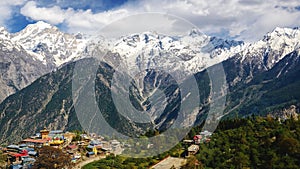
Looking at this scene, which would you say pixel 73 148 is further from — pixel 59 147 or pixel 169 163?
pixel 169 163

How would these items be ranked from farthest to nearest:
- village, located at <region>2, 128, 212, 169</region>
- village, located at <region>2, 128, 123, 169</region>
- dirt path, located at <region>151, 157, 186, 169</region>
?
village, located at <region>2, 128, 123, 169</region> → village, located at <region>2, 128, 212, 169</region> → dirt path, located at <region>151, 157, 186, 169</region>

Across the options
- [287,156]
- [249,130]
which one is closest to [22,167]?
[249,130]

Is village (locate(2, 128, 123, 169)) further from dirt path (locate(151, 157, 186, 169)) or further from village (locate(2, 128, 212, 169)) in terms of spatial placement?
dirt path (locate(151, 157, 186, 169))

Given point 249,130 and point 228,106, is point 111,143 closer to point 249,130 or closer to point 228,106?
point 249,130

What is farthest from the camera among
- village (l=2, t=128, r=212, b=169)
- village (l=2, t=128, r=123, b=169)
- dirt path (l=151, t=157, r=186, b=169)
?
village (l=2, t=128, r=123, b=169)

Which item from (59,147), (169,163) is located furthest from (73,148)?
(169,163)

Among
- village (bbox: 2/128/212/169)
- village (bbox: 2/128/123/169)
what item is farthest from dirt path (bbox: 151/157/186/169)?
village (bbox: 2/128/123/169)

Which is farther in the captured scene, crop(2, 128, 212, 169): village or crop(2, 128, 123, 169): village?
crop(2, 128, 123, 169): village

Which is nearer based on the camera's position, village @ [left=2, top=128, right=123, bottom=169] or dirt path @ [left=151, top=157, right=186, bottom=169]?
dirt path @ [left=151, top=157, right=186, bottom=169]

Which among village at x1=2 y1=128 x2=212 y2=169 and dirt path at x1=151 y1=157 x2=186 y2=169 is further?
village at x1=2 y1=128 x2=212 y2=169
